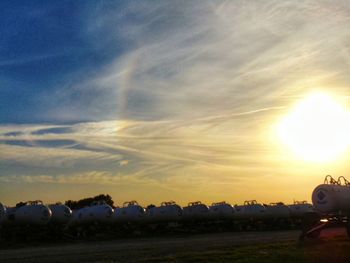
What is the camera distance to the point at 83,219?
188 ft

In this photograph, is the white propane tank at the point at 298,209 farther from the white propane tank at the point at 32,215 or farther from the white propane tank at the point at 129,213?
the white propane tank at the point at 32,215

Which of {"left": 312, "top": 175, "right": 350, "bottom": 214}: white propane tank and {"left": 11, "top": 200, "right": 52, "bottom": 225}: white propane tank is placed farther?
{"left": 11, "top": 200, "right": 52, "bottom": 225}: white propane tank

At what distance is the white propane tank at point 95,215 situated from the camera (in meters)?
57.3

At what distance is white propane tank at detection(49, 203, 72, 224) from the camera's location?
5478cm

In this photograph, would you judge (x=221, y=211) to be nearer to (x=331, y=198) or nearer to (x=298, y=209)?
(x=298, y=209)

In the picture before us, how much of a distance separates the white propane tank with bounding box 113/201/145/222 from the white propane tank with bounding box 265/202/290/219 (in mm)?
18980

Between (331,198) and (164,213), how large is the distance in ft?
94.7

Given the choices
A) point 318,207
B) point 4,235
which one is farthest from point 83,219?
point 318,207

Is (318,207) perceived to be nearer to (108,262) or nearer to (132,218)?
(108,262)

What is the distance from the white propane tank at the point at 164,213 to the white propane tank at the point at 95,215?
5.72 meters

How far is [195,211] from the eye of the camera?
64.3 meters

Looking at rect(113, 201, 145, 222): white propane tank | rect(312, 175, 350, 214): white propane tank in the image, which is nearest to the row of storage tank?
rect(113, 201, 145, 222): white propane tank

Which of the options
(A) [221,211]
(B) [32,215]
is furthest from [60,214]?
(A) [221,211]

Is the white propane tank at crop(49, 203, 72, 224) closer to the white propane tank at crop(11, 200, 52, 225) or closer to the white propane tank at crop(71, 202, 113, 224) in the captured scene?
the white propane tank at crop(71, 202, 113, 224)
